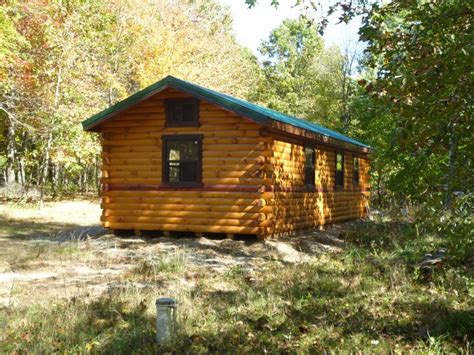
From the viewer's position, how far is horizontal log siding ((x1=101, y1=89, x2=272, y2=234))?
544 inches

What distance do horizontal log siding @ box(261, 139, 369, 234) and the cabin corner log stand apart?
32mm

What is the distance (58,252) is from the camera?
465 inches

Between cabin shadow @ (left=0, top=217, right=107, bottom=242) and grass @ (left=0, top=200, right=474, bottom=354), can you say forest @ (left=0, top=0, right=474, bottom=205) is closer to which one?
grass @ (left=0, top=200, right=474, bottom=354)

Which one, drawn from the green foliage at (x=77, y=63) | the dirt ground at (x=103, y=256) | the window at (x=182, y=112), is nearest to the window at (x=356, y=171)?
the dirt ground at (x=103, y=256)

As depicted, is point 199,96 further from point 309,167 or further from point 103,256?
point 309,167

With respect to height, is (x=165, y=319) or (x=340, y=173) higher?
(x=340, y=173)

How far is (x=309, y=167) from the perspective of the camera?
17.5m

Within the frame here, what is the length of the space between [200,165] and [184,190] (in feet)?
2.85

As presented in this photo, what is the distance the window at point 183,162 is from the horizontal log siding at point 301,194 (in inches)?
86.4

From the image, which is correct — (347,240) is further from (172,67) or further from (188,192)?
(172,67)

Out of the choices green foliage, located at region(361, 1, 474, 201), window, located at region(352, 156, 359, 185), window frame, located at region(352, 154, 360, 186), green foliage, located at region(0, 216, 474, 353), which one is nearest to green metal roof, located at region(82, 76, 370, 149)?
green foliage, located at region(0, 216, 474, 353)

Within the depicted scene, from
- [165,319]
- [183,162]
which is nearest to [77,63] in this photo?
[183,162]

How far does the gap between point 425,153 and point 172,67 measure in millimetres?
26868

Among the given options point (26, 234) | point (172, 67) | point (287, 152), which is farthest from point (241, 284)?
point (172, 67)
